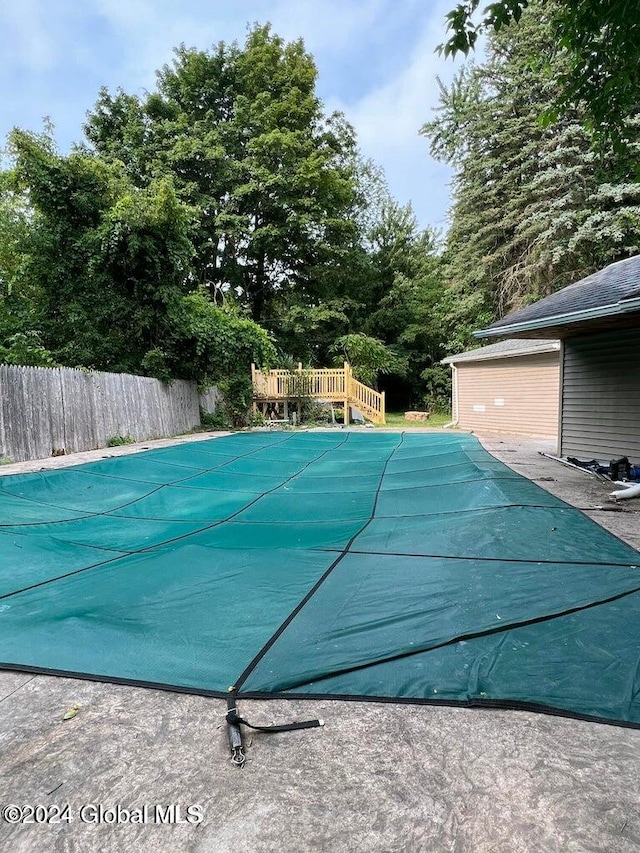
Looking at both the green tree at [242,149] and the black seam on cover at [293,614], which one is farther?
the green tree at [242,149]

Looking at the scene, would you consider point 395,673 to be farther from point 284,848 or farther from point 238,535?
point 238,535

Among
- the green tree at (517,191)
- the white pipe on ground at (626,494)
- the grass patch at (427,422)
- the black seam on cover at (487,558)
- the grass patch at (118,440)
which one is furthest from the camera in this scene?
the grass patch at (427,422)

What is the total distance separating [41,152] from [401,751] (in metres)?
10.8

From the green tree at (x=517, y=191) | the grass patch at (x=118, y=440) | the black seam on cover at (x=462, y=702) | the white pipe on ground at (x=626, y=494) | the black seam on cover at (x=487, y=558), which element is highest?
the green tree at (x=517, y=191)

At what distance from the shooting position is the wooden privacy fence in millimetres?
6078

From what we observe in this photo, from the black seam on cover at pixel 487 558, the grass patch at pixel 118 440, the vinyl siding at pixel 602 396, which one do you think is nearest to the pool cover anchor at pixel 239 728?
the black seam on cover at pixel 487 558

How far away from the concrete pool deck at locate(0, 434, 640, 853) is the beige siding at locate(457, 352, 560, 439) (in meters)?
8.63

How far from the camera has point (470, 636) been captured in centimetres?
175

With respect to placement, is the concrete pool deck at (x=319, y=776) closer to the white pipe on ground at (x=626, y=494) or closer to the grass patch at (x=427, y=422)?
the white pipe on ground at (x=626, y=494)

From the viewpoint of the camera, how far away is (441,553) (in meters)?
2.71

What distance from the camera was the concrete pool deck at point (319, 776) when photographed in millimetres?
992

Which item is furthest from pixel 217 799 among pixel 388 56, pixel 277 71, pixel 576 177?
pixel 277 71

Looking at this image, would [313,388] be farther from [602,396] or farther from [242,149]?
[242,149]

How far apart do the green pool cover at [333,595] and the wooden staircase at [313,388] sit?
901cm
